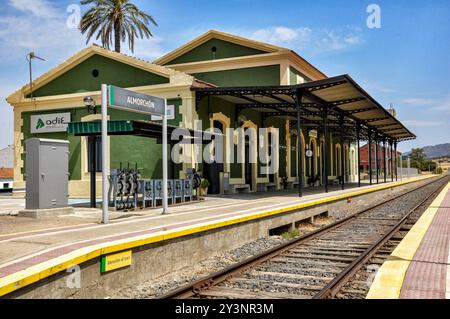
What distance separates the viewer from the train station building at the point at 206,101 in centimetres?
2006

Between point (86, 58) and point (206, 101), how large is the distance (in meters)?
6.66

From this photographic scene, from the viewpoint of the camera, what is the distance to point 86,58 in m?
22.6

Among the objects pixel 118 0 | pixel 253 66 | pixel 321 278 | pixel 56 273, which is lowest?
pixel 321 278

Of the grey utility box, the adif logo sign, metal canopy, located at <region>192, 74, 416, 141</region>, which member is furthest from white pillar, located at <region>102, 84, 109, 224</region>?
the adif logo sign

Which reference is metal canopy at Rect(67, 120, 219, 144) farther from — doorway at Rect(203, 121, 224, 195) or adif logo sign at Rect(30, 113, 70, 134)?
adif logo sign at Rect(30, 113, 70, 134)

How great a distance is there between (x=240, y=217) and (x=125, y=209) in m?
4.78

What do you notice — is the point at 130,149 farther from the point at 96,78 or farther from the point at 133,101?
the point at 133,101

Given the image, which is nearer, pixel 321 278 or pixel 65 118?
Result: pixel 321 278

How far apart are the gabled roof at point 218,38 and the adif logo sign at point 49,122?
10587 millimetres

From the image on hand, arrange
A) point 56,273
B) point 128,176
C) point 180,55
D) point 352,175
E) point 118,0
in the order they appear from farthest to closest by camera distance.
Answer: point 352,175
point 118,0
point 180,55
point 128,176
point 56,273

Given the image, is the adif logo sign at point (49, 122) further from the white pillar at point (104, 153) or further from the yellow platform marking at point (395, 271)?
the yellow platform marking at point (395, 271)

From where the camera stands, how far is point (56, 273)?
5.56 metres

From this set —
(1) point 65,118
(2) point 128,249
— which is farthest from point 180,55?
(2) point 128,249
